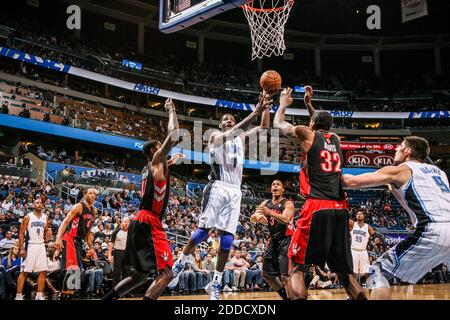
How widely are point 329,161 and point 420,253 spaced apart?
1252mm

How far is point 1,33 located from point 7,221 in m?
17.1

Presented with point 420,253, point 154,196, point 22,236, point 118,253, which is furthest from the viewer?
point 118,253

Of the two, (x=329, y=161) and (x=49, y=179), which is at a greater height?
(x=49, y=179)

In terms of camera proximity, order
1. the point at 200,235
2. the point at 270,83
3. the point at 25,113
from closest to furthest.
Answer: the point at 270,83 < the point at 200,235 < the point at 25,113

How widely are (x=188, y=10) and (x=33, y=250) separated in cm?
533

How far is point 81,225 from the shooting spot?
24.2ft

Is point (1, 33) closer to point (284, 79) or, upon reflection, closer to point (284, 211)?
point (284, 79)

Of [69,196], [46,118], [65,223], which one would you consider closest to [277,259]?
[65,223]

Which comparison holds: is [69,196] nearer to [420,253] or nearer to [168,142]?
[168,142]

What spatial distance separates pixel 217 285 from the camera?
239 inches

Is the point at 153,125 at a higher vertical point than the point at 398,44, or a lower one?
lower

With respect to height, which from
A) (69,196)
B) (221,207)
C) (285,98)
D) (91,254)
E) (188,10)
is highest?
(188,10)

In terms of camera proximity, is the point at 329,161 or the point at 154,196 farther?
the point at 154,196
